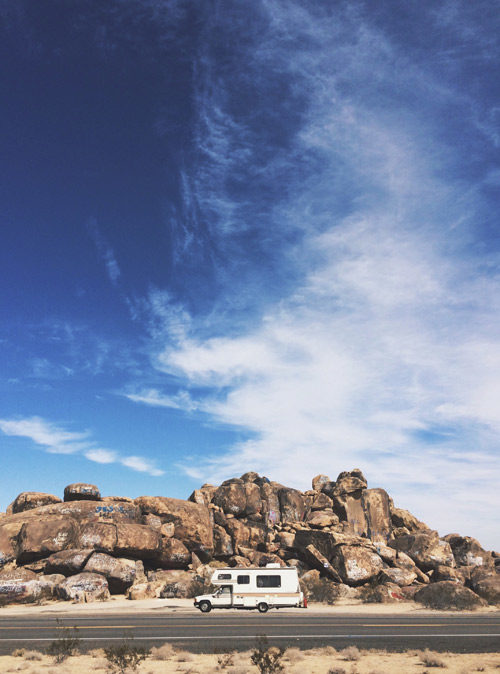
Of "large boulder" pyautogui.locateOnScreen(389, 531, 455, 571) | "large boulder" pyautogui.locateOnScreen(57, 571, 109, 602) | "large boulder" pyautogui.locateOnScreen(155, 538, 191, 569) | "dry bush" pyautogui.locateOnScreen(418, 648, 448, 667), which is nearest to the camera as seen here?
"dry bush" pyautogui.locateOnScreen(418, 648, 448, 667)

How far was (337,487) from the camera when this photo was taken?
71.4 metres

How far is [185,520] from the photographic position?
169 feet

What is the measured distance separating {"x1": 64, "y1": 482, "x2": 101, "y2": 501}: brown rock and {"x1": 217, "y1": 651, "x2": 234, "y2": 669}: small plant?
137ft

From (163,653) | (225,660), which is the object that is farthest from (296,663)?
(163,653)

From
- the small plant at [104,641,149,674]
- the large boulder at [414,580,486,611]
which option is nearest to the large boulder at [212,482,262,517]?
the large boulder at [414,580,486,611]

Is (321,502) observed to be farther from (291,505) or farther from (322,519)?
(322,519)

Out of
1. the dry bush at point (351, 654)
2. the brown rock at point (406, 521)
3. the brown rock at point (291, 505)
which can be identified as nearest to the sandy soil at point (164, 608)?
the dry bush at point (351, 654)

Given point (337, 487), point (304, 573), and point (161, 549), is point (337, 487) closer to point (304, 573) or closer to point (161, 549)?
point (304, 573)

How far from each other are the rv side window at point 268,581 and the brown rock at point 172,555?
67.1 ft

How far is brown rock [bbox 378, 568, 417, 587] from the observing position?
1748 inches

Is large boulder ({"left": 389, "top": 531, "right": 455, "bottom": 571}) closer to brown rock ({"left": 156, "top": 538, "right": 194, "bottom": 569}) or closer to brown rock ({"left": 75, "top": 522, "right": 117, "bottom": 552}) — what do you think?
brown rock ({"left": 156, "top": 538, "right": 194, "bottom": 569})

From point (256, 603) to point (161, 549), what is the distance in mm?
20191

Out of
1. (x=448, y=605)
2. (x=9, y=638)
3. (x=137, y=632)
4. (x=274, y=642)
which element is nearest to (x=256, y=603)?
(x=137, y=632)

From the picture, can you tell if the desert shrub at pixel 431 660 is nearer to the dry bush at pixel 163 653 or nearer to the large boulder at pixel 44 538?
the dry bush at pixel 163 653
